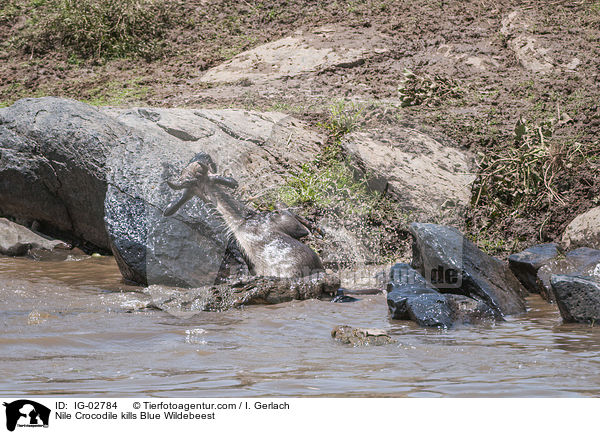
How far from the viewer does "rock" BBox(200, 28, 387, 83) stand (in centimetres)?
1070

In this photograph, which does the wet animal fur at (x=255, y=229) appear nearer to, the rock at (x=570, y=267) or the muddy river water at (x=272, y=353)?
the muddy river water at (x=272, y=353)

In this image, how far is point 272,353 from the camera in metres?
3.87

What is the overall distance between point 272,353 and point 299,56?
793 centimetres

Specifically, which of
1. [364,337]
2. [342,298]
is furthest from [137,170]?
[364,337]

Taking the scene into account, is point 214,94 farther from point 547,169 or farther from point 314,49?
point 547,169

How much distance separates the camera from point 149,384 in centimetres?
307

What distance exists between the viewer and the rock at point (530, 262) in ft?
20.1

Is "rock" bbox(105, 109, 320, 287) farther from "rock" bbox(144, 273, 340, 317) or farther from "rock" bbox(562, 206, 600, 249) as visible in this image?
"rock" bbox(562, 206, 600, 249)

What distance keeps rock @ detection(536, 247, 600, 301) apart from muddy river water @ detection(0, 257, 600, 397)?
0.57 feet

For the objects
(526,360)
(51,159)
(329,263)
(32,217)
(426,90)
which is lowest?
(526,360)

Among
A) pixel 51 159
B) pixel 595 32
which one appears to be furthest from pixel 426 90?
pixel 51 159

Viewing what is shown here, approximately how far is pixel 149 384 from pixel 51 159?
500 centimetres

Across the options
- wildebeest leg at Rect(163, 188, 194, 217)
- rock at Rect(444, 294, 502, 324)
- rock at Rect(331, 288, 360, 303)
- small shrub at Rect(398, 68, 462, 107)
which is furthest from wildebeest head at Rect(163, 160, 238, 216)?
small shrub at Rect(398, 68, 462, 107)
